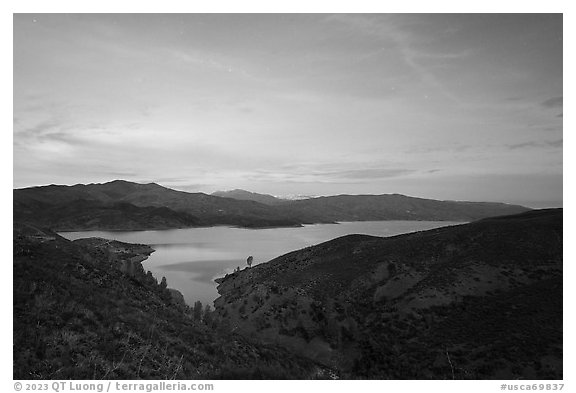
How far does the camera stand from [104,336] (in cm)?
989

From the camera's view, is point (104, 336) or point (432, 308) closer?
point (104, 336)

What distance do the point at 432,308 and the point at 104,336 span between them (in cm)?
2688

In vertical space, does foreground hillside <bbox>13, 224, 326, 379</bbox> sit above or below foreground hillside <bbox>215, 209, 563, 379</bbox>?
above

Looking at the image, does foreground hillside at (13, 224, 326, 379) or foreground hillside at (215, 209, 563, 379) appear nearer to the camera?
foreground hillside at (13, 224, 326, 379)

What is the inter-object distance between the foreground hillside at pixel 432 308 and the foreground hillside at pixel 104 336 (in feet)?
21.9

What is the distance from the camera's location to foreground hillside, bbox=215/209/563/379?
18.2m

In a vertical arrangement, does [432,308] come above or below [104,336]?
below

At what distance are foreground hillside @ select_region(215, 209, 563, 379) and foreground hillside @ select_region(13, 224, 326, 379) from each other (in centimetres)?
669

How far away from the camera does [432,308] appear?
27.6 m

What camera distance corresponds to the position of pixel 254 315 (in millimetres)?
25281

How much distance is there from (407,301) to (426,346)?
8202 mm

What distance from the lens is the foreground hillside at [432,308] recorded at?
18203 mm

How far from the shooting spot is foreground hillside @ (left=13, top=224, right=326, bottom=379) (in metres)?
7.96
